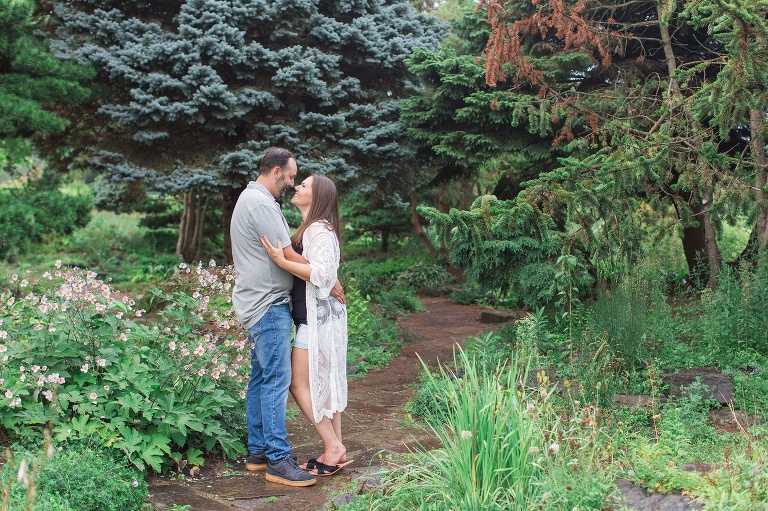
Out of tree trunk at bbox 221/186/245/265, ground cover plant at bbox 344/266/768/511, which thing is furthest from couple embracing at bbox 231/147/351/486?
tree trunk at bbox 221/186/245/265

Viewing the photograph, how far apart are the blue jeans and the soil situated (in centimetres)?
24

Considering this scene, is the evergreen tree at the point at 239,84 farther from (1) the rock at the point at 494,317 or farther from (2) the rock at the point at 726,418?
(2) the rock at the point at 726,418

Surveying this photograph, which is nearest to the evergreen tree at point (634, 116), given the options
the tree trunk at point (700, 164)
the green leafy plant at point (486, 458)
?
the tree trunk at point (700, 164)

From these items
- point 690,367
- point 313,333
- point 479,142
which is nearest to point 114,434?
point 313,333

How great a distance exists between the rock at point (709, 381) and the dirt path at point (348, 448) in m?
2.00

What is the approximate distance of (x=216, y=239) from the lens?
1842cm

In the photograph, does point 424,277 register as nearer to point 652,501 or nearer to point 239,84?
point 239,84

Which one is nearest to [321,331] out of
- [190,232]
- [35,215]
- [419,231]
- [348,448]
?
[348,448]

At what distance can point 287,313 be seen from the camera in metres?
4.34

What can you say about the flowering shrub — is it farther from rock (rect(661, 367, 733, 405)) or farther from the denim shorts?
rock (rect(661, 367, 733, 405))

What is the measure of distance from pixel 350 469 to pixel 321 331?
34.0 inches

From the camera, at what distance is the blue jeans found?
4.24 meters

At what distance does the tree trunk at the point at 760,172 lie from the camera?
6.57 meters

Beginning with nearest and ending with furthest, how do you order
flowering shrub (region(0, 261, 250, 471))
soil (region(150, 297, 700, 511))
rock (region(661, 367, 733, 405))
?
1. soil (region(150, 297, 700, 511))
2. flowering shrub (region(0, 261, 250, 471))
3. rock (region(661, 367, 733, 405))
